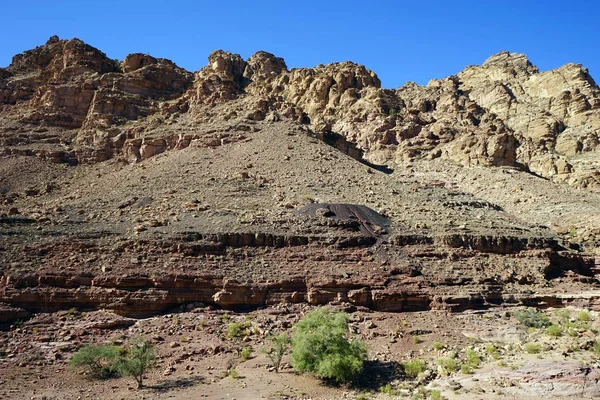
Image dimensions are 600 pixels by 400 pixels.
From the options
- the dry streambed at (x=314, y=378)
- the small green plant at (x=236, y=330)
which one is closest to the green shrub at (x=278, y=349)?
the dry streambed at (x=314, y=378)

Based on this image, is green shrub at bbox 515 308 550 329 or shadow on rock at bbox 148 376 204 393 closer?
shadow on rock at bbox 148 376 204 393

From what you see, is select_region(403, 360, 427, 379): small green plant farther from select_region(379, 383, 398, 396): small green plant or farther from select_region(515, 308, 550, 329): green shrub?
select_region(515, 308, 550, 329): green shrub

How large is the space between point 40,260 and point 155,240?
657 centimetres

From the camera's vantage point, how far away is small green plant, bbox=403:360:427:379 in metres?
23.6

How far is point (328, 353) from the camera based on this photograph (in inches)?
926

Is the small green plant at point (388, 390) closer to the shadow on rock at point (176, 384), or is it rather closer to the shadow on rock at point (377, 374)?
the shadow on rock at point (377, 374)

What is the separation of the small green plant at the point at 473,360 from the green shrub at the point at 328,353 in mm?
4734

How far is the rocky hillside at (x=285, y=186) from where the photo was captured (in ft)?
101

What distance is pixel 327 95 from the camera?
8412 cm

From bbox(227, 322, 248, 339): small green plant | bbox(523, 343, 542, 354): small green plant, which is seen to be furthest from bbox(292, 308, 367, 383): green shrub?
bbox(523, 343, 542, 354): small green plant

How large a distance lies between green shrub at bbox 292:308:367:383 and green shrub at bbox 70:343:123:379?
8.15 metres

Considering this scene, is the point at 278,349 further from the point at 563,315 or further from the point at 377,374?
the point at 563,315

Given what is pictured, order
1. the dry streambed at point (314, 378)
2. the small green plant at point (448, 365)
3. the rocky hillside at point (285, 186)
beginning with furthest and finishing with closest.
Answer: the rocky hillside at point (285, 186), the small green plant at point (448, 365), the dry streambed at point (314, 378)

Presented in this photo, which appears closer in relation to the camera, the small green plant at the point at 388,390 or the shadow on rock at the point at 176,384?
the small green plant at the point at 388,390
